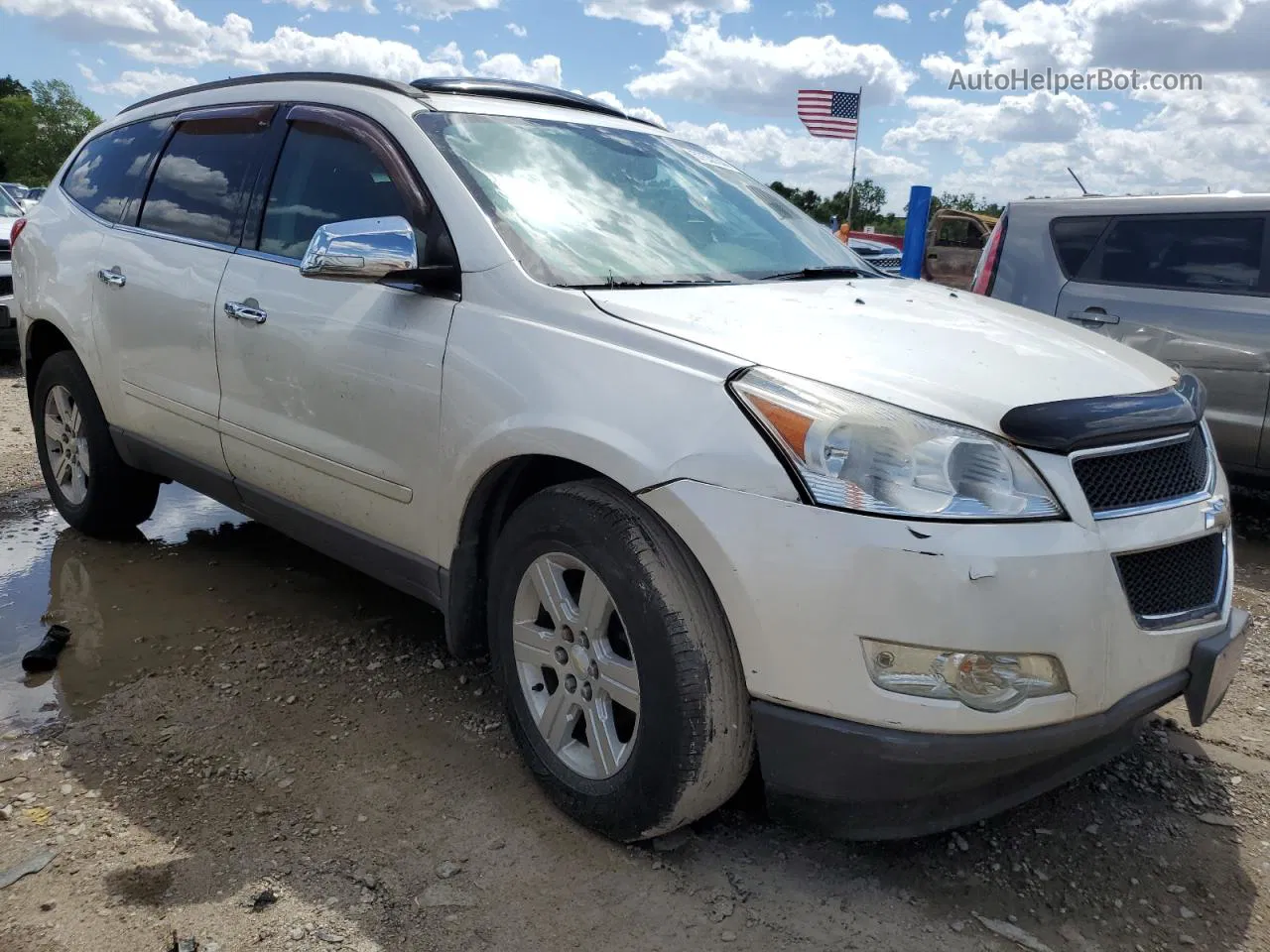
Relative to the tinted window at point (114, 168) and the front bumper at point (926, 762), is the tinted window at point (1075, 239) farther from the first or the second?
the tinted window at point (114, 168)

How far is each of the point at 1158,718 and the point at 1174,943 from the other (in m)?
1.10

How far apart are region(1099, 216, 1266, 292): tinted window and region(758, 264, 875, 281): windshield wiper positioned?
318 centimetres

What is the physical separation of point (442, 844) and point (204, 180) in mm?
2612

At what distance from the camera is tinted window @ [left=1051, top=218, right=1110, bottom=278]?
6086 mm

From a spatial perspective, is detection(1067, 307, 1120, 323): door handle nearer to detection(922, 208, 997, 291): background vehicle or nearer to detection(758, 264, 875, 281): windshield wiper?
detection(758, 264, 875, 281): windshield wiper

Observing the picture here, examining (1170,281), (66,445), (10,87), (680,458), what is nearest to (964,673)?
(680,458)

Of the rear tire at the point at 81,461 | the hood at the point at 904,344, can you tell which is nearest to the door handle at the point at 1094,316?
the hood at the point at 904,344

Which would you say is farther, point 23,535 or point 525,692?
point 23,535

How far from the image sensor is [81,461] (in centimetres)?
459

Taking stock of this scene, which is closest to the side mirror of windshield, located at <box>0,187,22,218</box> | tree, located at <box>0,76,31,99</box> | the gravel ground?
the gravel ground

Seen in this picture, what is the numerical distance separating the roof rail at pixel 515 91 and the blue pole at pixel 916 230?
6.99m

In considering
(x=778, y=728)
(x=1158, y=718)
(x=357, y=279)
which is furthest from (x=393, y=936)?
(x=1158, y=718)

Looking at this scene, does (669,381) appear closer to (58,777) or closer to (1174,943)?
(1174,943)

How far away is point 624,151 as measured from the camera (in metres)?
3.37
